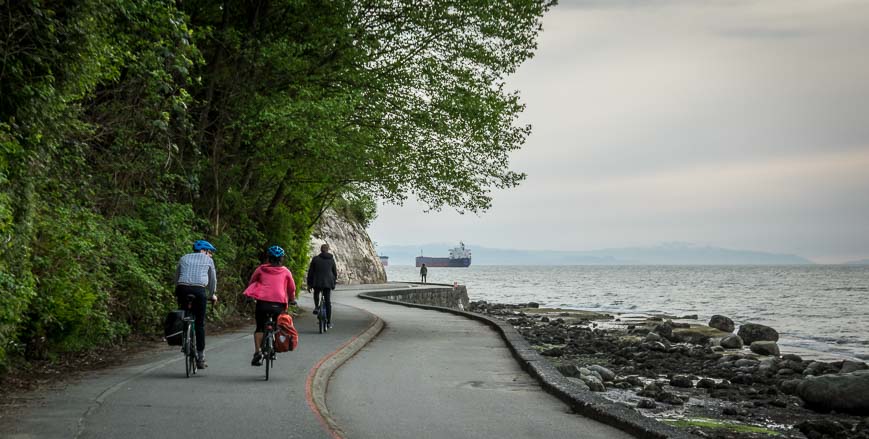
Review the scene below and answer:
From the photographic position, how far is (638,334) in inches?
1254

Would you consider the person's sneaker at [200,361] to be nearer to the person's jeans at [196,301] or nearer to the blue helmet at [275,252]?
the person's jeans at [196,301]

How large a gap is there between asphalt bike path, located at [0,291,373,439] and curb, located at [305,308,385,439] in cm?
8

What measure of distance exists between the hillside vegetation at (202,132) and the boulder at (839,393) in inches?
367

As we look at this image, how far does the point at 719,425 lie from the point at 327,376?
5.67 metres

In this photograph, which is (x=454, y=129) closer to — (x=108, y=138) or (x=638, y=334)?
(x=108, y=138)

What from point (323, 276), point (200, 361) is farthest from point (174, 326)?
point (323, 276)

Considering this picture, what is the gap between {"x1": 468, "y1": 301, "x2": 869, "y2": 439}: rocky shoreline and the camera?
11961 mm

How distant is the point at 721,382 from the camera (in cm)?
1767

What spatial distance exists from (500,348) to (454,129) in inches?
226

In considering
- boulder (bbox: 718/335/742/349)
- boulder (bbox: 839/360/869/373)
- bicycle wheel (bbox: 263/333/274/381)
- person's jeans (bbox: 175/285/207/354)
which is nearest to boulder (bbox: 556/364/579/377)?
bicycle wheel (bbox: 263/333/274/381)

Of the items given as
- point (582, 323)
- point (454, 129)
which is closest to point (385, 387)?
point (454, 129)

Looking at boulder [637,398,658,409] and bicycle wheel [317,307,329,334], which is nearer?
boulder [637,398,658,409]

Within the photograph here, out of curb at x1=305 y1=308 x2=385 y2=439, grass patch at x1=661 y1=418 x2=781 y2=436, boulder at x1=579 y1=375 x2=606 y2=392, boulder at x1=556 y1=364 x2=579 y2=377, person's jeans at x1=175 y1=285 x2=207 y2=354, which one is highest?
person's jeans at x1=175 y1=285 x2=207 y2=354

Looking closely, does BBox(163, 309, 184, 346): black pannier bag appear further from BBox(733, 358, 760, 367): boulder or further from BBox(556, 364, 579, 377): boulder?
BBox(733, 358, 760, 367): boulder
